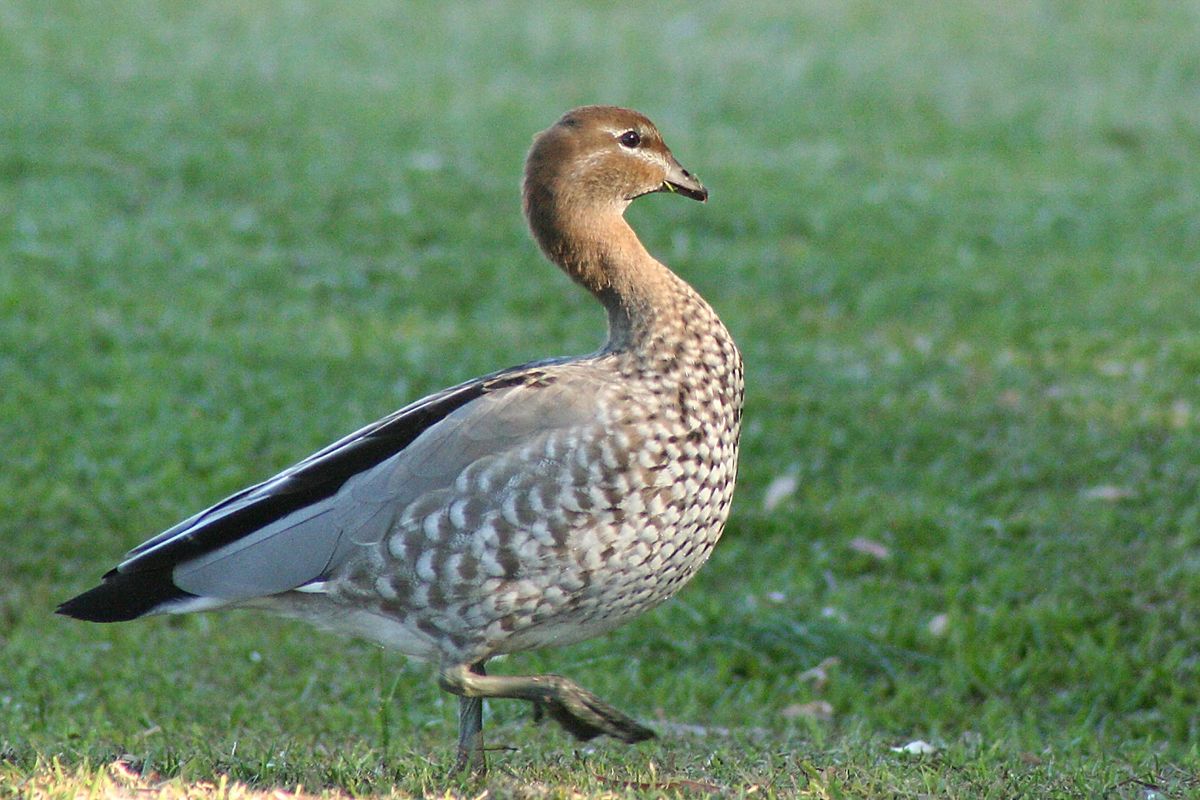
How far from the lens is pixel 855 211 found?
10.3 meters

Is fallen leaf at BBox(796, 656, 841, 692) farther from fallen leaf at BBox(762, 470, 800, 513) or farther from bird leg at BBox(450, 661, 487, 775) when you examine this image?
bird leg at BBox(450, 661, 487, 775)

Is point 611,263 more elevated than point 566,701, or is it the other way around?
point 611,263

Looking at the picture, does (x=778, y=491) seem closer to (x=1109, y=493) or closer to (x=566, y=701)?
(x=1109, y=493)

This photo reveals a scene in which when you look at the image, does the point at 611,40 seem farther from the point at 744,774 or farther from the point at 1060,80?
the point at 744,774

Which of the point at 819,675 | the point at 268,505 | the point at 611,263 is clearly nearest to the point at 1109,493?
the point at 819,675

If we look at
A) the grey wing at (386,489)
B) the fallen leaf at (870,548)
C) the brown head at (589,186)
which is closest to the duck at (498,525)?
the grey wing at (386,489)

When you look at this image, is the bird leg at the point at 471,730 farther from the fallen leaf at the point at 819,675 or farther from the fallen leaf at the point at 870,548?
the fallen leaf at the point at 870,548

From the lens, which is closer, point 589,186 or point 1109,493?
point 589,186

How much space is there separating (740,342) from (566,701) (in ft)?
15.0

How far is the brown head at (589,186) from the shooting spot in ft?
14.8

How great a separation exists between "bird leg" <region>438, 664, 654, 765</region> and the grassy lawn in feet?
0.44

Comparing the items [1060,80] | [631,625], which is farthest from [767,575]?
[1060,80]

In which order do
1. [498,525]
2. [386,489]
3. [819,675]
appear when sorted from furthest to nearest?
1. [819,675]
2. [386,489]
3. [498,525]

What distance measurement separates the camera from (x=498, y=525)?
3.98 metres
